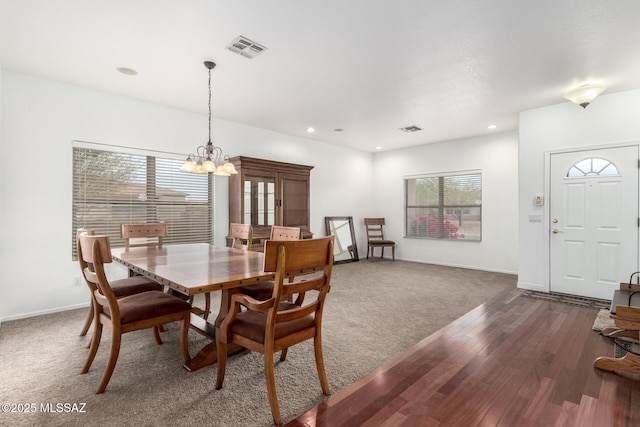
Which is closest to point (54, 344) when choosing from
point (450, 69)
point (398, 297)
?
point (398, 297)

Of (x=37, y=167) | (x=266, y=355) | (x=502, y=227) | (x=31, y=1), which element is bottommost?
(x=266, y=355)

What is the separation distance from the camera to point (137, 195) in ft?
13.6

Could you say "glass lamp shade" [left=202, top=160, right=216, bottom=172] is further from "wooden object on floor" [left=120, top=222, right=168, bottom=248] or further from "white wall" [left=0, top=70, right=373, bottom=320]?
"white wall" [left=0, top=70, right=373, bottom=320]

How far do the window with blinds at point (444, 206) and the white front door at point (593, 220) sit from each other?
1.91 metres

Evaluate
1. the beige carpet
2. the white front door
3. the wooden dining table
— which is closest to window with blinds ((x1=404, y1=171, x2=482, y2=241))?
the white front door

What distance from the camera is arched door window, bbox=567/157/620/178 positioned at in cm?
388

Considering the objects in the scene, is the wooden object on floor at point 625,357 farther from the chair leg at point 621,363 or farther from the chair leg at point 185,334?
the chair leg at point 185,334

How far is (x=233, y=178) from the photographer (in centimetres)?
492

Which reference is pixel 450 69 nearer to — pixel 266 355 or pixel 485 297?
pixel 485 297

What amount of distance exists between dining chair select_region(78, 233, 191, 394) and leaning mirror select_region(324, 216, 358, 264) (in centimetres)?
468

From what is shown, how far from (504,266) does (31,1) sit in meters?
7.02

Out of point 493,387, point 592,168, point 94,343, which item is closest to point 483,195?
point 592,168

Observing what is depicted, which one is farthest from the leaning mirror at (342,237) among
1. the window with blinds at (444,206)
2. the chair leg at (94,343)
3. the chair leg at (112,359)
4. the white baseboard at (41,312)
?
the chair leg at (112,359)

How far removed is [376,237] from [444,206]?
1697 millimetres
